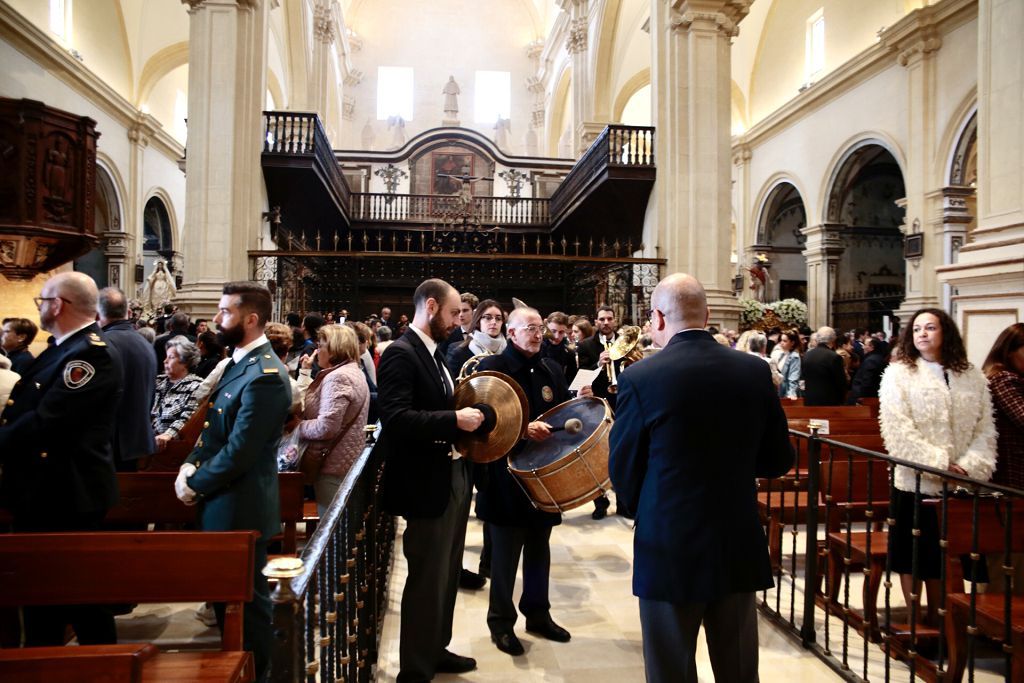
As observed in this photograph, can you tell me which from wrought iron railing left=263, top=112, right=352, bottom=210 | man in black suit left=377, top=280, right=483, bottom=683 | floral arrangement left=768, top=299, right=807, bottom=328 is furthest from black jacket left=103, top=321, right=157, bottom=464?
floral arrangement left=768, top=299, right=807, bottom=328

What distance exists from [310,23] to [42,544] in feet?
72.0

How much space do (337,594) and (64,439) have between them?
5.40ft

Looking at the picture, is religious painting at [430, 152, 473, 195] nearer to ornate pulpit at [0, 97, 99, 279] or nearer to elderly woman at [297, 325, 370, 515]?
ornate pulpit at [0, 97, 99, 279]

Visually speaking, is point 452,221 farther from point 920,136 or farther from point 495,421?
point 495,421

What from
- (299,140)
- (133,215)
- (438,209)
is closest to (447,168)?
(438,209)

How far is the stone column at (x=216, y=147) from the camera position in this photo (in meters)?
10.4

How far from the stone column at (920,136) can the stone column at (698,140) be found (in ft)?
16.6

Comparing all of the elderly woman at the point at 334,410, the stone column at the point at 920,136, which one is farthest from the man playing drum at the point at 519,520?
the stone column at the point at 920,136

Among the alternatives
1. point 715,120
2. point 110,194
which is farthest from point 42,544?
point 110,194

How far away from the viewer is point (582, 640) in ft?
12.6

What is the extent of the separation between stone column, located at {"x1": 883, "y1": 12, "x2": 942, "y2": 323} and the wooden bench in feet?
50.3

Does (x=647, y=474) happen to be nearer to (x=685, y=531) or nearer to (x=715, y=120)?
(x=685, y=531)

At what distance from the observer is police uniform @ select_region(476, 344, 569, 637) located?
145 inches

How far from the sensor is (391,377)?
305 cm
